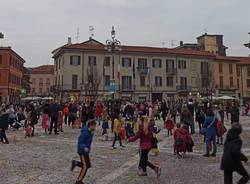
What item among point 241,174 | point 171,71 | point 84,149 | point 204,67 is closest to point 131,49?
point 171,71

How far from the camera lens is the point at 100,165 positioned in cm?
1031

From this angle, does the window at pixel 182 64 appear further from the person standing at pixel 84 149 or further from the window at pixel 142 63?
the person standing at pixel 84 149

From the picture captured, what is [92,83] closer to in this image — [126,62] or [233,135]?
[126,62]

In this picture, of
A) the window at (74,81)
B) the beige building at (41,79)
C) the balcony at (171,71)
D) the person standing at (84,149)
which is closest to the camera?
the person standing at (84,149)

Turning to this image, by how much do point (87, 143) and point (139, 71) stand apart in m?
52.8

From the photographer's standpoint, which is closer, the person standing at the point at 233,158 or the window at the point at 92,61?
the person standing at the point at 233,158

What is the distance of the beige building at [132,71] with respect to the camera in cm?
5744

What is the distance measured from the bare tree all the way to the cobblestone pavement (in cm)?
3990

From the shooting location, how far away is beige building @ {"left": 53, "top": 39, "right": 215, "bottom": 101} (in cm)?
5744

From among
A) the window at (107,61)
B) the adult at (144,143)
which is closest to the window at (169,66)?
the window at (107,61)

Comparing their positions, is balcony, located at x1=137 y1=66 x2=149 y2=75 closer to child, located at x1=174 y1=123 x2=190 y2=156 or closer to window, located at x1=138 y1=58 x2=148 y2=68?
window, located at x1=138 y1=58 x2=148 y2=68

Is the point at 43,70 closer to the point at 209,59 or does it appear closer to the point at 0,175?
the point at 209,59

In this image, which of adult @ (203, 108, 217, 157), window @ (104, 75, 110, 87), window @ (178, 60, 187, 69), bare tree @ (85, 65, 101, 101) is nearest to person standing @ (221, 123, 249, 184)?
adult @ (203, 108, 217, 157)

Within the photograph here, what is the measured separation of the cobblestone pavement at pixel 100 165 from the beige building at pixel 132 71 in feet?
136
